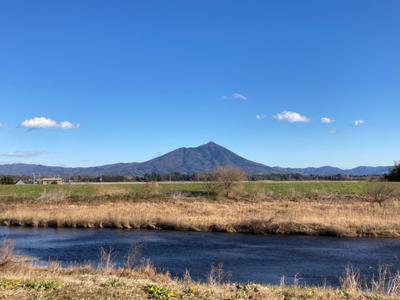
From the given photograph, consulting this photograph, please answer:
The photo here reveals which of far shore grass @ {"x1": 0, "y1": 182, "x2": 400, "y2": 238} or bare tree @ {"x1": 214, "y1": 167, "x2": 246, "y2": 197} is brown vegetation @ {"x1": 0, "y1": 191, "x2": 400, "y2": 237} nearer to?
far shore grass @ {"x1": 0, "y1": 182, "x2": 400, "y2": 238}

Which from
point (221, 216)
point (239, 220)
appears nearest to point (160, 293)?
point (239, 220)

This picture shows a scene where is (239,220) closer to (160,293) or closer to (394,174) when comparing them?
(160,293)

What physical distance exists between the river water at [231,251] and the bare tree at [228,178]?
28.4 metres

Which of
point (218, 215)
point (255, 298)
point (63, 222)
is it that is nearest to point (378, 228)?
point (218, 215)

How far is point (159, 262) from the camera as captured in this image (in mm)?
25219

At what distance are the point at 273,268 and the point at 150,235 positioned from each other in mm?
16585

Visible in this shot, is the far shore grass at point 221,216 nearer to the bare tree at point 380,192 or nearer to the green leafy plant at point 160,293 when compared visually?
the bare tree at point 380,192

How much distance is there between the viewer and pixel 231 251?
29594mm

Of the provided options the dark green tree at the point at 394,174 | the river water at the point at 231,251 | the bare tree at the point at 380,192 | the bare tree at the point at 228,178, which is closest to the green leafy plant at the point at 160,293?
the river water at the point at 231,251

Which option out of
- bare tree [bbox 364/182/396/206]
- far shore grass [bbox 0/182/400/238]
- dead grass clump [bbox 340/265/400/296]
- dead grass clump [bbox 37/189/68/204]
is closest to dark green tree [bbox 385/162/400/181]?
far shore grass [bbox 0/182/400/238]

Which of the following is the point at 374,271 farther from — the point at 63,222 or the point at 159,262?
the point at 63,222

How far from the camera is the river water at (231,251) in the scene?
22672 mm

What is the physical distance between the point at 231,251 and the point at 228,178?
3920 centimetres

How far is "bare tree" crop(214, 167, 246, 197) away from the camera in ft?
225
